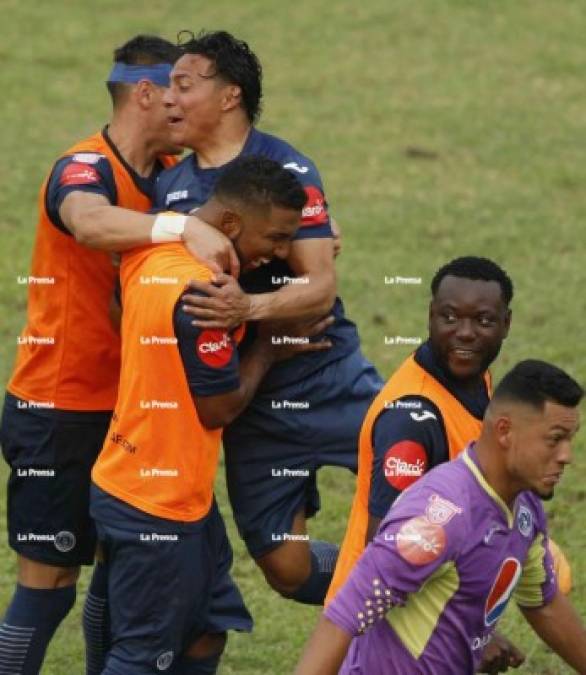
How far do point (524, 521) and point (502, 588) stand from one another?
0.22m

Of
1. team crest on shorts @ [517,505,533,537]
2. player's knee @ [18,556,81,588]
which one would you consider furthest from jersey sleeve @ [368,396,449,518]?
player's knee @ [18,556,81,588]

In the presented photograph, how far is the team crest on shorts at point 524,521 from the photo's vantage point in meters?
6.46

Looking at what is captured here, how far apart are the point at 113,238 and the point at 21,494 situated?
123 centimetres

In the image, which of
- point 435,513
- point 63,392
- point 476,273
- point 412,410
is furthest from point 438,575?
point 63,392

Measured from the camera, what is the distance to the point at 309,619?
9.37m

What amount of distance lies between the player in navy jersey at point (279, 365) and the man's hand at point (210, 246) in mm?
→ 217

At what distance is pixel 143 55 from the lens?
846 centimetres

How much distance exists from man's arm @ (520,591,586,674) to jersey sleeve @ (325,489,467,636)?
0.79 meters

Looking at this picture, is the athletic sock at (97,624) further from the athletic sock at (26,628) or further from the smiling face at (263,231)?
the smiling face at (263,231)

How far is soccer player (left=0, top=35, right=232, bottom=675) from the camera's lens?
26.5 feet

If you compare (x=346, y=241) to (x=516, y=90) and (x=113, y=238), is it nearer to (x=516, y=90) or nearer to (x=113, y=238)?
(x=516, y=90)

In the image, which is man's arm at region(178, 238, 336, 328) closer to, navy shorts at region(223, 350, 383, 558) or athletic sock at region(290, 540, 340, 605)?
navy shorts at region(223, 350, 383, 558)

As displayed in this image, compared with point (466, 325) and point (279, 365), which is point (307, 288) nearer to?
point (279, 365)

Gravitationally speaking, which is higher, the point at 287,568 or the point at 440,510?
the point at 440,510
